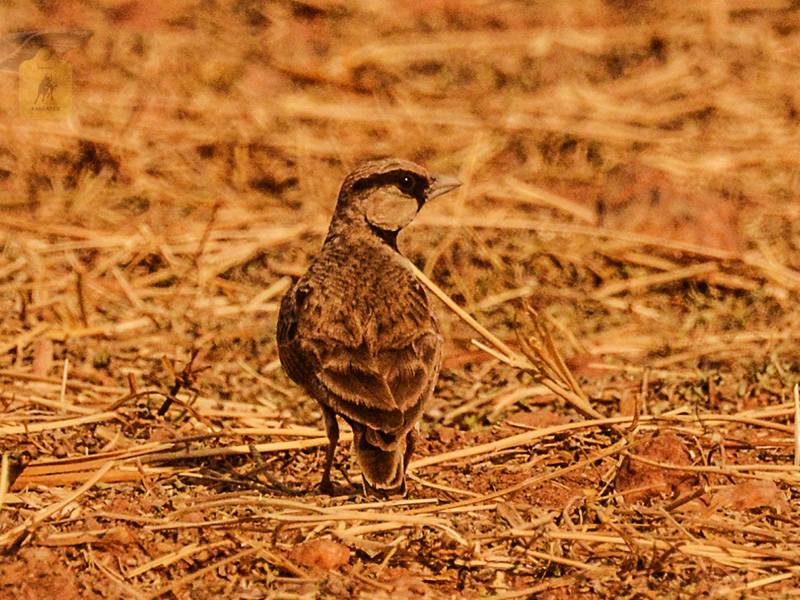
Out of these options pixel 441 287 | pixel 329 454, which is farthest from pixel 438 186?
pixel 441 287

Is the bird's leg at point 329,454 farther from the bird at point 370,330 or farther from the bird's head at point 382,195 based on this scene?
the bird's head at point 382,195

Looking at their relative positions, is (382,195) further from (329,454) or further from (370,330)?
(329,454)

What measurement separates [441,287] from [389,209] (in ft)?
5.94

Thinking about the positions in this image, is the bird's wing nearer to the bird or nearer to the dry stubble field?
Result: the bird

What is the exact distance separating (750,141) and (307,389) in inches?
216

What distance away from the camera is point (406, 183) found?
16.9ft

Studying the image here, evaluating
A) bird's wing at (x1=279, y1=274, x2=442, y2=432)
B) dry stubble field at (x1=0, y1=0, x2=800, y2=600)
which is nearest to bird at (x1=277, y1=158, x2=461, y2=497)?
bird's wing at (x1=279, y1=274, x2=442, y2=432)

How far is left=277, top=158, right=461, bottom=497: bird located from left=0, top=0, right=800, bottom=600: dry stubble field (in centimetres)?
28

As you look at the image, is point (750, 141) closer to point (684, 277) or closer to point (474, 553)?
point (684, 277)

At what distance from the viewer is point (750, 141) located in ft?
29.1

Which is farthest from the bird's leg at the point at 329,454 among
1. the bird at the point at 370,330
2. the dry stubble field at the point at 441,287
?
the dry stubble field at the point at 441,287

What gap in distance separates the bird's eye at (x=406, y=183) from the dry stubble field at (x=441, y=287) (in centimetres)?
85

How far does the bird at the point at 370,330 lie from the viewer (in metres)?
4.13

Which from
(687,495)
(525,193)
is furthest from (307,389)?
(525,193)
